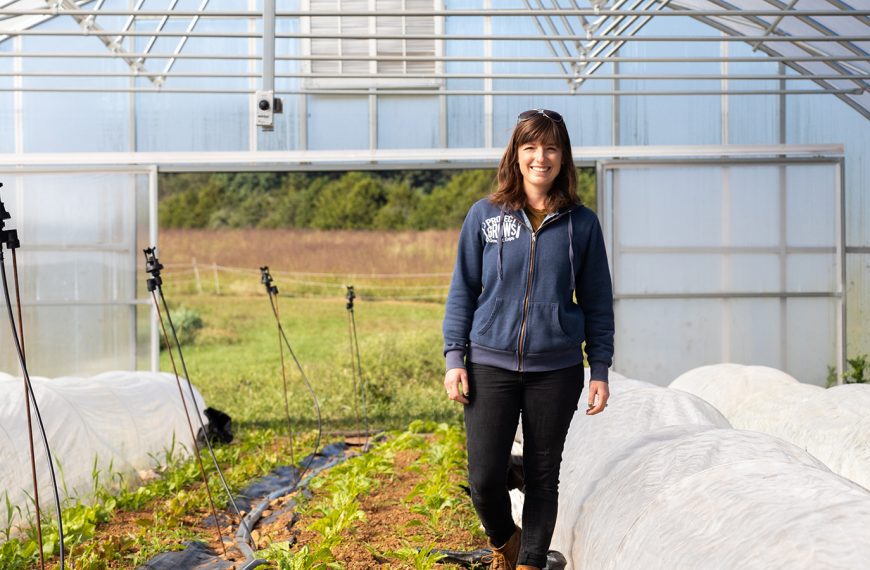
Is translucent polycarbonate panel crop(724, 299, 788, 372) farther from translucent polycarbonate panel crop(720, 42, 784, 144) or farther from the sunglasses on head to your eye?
the sunglasses on head

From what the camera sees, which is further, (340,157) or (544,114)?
(340,157)

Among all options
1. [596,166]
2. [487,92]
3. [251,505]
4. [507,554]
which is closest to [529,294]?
[507,554]

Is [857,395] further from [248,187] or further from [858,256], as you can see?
[248,187]

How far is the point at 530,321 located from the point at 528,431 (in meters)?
0.31

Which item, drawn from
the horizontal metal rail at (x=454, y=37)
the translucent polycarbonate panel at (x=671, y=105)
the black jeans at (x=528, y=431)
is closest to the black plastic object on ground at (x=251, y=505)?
the black jeans at (x=528, y=431)

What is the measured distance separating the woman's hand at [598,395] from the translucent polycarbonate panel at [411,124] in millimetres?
5661

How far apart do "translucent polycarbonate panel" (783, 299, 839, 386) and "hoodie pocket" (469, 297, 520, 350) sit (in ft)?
19.6

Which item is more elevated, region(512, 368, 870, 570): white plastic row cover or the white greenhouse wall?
the white greenhouse wall

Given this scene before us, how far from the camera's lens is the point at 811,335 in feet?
26.1

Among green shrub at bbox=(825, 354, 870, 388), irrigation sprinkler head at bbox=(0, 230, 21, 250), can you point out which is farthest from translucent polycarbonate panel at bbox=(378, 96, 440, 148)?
irrigation sprinkler head at bbox=(0, 230, 21, 250)

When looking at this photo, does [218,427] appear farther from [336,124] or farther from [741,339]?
[741,339]

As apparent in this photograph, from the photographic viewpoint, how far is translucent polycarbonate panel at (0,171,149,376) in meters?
7.98

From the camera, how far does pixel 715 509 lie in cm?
186

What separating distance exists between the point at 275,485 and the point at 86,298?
3.45 meters
